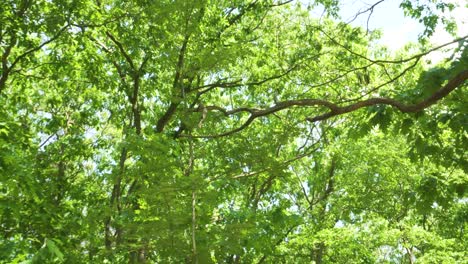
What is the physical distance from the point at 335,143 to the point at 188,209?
10.0 meters

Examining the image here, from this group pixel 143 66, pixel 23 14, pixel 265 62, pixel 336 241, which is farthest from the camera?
pixel 336 241

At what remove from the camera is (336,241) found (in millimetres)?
13055

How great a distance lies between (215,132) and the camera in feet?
37.1

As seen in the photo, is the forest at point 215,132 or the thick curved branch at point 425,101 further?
the forest at point 215,132

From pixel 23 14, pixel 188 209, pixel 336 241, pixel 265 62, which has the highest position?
pixel 265 62

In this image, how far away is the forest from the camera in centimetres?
454

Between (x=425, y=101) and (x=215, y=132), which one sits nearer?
(x=425, y=101)

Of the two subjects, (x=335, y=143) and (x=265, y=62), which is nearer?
(x=265, y=62)

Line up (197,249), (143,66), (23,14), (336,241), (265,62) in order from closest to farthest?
1. (197,249)
2. (23,14)
3. (143,66)
4. (265,62)
5. (336,241)

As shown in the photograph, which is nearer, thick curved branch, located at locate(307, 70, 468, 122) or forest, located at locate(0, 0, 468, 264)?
thick curved branch, located at locate(307, 70, 468, 122)

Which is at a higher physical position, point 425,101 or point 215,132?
point 215,132

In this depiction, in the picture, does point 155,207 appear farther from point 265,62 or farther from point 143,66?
point 265,62

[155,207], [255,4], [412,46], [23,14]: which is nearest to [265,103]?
[255,4]

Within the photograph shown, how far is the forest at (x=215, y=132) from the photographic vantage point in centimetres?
454
